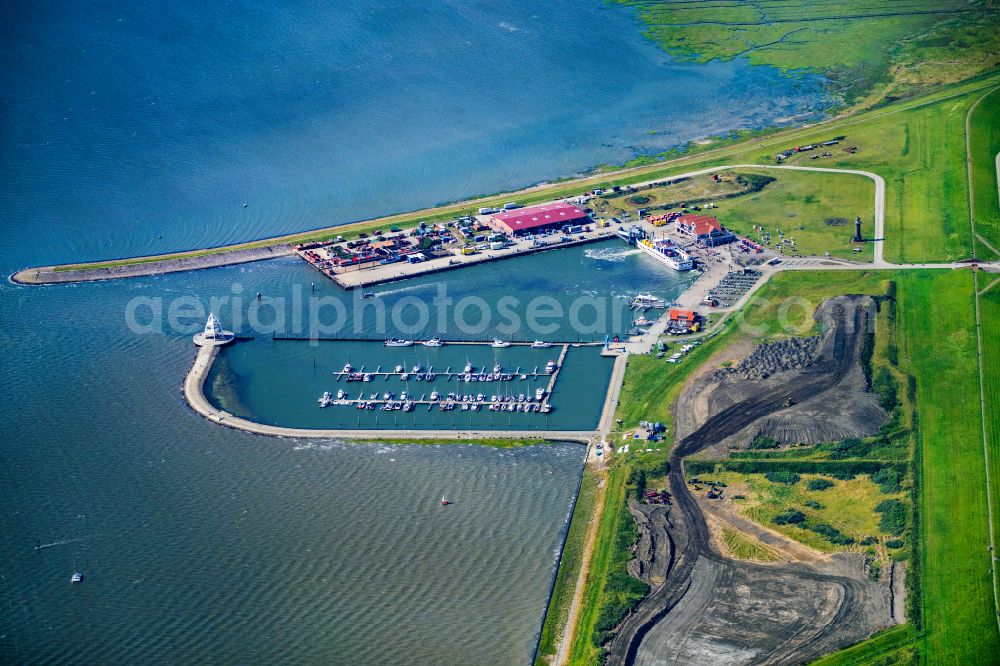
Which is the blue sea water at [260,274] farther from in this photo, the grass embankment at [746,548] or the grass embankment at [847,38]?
the grass embankment at [746,548]

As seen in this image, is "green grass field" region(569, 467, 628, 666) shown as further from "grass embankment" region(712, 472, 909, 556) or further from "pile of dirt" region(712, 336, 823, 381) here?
"pile of dirt" region(712, 336, 823, 381)

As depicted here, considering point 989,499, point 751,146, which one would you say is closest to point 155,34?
point 751,146

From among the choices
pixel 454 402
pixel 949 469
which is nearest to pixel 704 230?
pixel 454 402

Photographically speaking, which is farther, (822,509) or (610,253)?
(610,253)

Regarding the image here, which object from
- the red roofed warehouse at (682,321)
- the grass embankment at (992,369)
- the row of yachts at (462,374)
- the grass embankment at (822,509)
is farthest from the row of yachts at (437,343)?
the grass embankment at (992,369)

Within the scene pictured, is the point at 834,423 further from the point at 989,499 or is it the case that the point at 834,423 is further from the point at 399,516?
the point at 399,516

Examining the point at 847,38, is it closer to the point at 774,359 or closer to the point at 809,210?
the point at 809,210
